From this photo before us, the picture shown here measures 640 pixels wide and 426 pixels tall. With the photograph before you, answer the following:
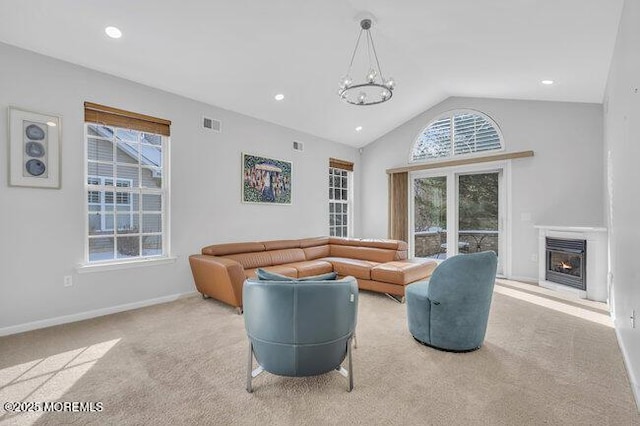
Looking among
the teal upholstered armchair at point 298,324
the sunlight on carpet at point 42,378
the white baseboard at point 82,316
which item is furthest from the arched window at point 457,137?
the sunlight on carpet at point 42,378

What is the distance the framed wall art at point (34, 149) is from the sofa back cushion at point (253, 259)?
218cm

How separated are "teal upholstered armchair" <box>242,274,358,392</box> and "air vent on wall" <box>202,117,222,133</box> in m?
3.34

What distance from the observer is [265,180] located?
5.50 m

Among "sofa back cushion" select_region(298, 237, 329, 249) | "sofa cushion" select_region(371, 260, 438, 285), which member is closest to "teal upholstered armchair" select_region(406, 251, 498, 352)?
"sofa cushion" select_region(371, 260, 438, 285)

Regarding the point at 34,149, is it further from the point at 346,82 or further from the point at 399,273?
the point at 399,273

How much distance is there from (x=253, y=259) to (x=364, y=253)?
187 cm

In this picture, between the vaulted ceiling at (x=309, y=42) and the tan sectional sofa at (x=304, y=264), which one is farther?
the tan sectional sofa at (x=304, y=264)

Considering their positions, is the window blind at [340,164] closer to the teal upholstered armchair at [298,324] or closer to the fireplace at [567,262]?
the fireplace at [567,262]

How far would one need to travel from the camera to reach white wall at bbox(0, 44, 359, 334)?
3.15 metres

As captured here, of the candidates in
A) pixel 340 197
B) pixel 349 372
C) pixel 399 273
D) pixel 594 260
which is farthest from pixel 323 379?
pixel 340 197

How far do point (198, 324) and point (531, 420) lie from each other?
2.95 m

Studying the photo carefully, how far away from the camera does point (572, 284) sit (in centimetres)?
463

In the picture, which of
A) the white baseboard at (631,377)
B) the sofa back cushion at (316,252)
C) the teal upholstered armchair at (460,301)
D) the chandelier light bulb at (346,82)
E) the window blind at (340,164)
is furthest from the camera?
the window blind at (340,164)

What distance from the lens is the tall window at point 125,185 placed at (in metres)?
3.74
